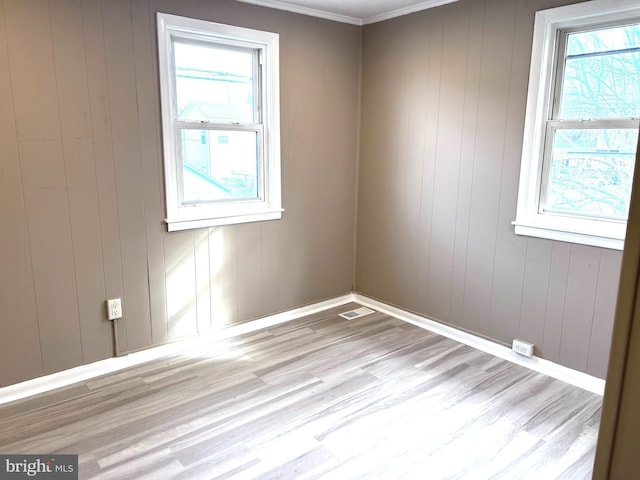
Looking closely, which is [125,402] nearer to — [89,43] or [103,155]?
A: [103,155]

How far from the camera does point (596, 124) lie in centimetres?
260

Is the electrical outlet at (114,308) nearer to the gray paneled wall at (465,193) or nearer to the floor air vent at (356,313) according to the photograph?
the floor air vent at (356,313)

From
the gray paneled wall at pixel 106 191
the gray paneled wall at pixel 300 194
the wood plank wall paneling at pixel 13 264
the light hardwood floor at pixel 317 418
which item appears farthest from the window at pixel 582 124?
the wood plank wall paneling at pixel 13 264

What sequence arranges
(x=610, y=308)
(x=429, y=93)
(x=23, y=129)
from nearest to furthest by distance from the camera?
1. (x=23, y=129)
2. (x=610, y=308)
3. (x=429, y=93)

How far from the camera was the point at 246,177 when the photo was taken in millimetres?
3414

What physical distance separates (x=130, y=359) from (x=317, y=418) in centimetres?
134

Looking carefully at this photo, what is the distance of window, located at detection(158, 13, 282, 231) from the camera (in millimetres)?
2932

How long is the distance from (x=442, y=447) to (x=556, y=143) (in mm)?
1893

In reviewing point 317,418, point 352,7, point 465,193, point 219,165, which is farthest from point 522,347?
point 352,7

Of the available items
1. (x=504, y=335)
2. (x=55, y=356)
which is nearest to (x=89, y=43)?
(x=55, y=356)

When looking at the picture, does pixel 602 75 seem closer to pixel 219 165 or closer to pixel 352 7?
pixel 352 7

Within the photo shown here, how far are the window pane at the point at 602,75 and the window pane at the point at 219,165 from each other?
2.07 m

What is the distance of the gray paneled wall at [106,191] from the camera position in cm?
244

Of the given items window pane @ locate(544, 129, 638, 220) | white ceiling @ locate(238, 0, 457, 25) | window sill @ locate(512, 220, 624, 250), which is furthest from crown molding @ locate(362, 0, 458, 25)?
window sill @ locate(512, 220, 624, 250)
